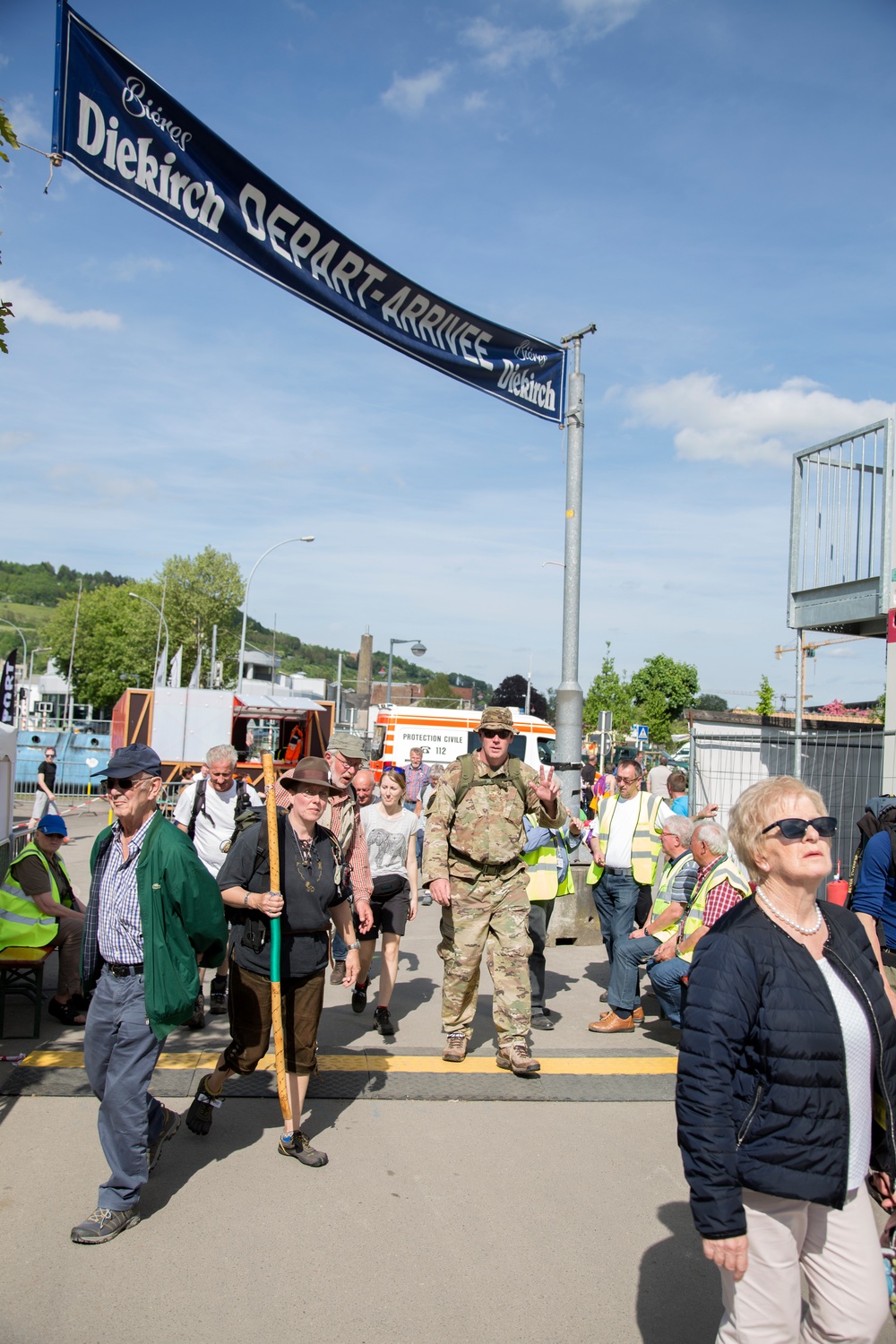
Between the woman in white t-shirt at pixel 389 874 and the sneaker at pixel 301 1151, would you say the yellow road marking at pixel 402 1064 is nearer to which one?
the woman in white t-shirt at pixel 389 874

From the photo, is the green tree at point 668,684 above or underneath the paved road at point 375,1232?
above

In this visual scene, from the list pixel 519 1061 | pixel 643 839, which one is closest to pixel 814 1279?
pixel 519 1061

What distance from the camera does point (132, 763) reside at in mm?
3963

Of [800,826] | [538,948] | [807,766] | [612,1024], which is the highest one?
[800,826]

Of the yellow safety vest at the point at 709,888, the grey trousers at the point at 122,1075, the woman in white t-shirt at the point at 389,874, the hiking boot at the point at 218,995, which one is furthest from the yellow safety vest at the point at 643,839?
the grey trousers at the point at 122,1075

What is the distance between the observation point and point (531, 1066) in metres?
5.66

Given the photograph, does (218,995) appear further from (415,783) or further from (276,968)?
(415,783)

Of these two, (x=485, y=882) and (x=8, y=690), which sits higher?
(x=8, y=690)

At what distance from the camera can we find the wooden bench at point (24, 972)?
5.96 meters

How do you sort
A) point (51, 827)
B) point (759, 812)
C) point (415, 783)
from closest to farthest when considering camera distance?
point (759, 812)
point (51, 827)
point (415, 783)

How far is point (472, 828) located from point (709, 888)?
4.59ft

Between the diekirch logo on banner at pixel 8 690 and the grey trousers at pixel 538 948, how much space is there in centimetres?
799

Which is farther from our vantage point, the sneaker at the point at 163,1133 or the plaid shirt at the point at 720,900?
the plaid shirt at the point at 720,900

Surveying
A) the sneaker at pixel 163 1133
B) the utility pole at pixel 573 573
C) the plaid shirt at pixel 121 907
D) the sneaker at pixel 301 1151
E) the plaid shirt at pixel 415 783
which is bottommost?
the sneaker at pixel 301 1151
